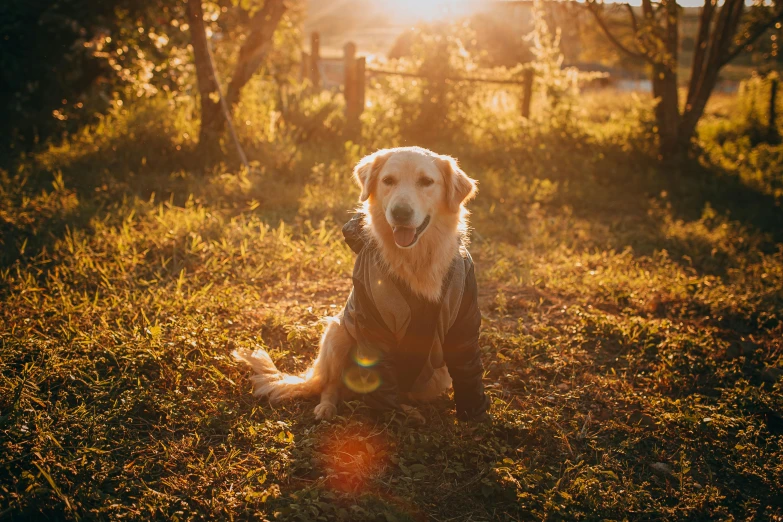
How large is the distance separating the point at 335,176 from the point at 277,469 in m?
5.23

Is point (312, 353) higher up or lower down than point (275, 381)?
lower down

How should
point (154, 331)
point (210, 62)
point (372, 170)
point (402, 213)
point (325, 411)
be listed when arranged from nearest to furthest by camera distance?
1. point (402, 213)
2. point (325, 411)
3. point (372, 170)
4. point (154, 331)
5. point (210, 62)

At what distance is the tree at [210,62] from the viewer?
766 cm

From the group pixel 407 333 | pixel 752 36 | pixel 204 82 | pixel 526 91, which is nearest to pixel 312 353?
pixel 407 333

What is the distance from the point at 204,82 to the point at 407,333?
6201 millimetres

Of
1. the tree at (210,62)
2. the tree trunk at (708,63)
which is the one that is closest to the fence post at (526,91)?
the tree trunk at (708,63)

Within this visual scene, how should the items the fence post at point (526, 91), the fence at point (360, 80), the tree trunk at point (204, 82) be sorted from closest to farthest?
1. the tree trunk at point (204, 82)
2. the fence at point (360, 80)
3. the fence post at point (526, 91)

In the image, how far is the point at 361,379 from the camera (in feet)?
10.4

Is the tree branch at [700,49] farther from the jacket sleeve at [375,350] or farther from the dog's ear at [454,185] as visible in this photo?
the jacket sleeve at [375,350]

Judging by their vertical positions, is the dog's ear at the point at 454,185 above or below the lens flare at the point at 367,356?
above

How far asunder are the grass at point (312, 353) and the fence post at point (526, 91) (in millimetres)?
3418

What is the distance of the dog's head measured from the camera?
2.94 m

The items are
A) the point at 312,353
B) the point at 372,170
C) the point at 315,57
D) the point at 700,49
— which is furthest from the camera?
the point at 315,57

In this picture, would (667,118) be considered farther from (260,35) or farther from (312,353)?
(312,353)
